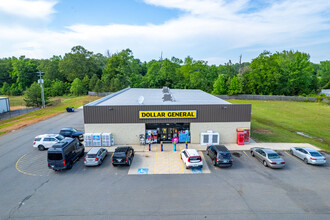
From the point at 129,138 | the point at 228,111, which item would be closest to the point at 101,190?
the point at 129,138

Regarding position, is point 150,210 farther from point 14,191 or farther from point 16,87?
point 16,87

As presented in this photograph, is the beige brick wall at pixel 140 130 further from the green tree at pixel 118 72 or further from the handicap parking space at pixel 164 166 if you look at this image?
the green tree at pixel 118 72

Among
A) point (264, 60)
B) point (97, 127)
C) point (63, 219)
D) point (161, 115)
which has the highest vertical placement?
point (264, 60)

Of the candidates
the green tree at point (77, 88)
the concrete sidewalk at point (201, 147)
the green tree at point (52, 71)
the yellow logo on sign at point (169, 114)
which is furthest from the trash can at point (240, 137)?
the green tree at point (52, 71)

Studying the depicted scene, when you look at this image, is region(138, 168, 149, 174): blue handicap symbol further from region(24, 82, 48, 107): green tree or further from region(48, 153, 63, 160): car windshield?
Result: region(24, 82, 48, 107): green tree

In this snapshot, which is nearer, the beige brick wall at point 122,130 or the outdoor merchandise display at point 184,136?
Result: the beige brick wall at point 122,130

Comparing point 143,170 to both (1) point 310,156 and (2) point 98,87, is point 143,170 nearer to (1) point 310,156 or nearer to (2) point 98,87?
(1) point 310,156

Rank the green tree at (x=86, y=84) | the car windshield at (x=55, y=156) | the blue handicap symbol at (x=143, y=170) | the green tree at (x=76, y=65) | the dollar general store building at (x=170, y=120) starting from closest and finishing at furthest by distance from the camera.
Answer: the car windshield at (x=55, y=156), the blue handicap symbol at (x=143, y=170), the dollar general store building at (x=170, y=120), the green tree at (x=86, y=84), the green tree at (x=76, y=65)

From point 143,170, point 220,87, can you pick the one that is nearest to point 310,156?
point 143,170
